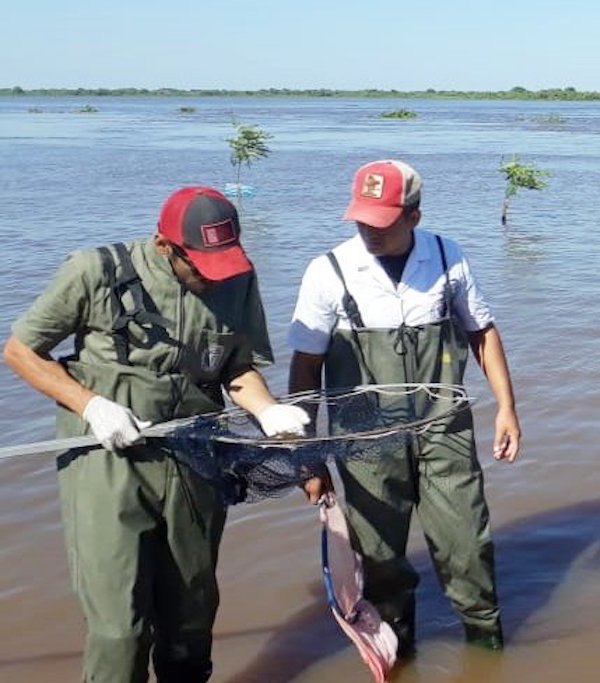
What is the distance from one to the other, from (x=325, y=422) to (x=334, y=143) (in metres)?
37.4

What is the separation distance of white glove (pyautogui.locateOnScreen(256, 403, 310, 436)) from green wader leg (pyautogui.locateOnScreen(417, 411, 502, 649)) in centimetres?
66

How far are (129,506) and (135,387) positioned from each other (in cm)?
37

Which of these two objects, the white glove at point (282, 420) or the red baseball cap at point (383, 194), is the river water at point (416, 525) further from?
the red baseball cap at point (383, 194)

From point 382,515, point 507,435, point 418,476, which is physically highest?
point 507,435

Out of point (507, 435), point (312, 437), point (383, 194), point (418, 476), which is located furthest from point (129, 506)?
point (507, 435)

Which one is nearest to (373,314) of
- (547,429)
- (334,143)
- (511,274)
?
(547,429)

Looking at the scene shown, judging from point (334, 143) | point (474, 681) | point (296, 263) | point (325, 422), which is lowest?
point (334, 143)

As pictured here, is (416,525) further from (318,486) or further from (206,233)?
(206,233)

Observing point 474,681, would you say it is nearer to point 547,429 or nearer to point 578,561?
point 578,561

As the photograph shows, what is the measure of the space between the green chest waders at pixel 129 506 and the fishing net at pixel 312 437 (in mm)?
79

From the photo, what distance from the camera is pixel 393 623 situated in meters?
4.36

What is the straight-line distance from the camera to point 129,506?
3266 millimetres

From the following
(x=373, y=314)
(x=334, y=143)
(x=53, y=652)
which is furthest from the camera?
(x=334, y=143)

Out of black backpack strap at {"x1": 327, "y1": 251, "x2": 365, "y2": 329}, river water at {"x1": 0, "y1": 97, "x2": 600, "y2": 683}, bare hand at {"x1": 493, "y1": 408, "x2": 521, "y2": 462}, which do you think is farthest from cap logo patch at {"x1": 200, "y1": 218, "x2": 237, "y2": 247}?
river water at {"x1": 0, "y1": 97, "x2": 600, "y2": 683}
